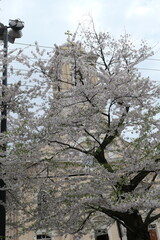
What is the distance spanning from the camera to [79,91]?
7.40 metres

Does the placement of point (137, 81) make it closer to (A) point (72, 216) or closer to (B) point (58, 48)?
(B) point (58, 48)

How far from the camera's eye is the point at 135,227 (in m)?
7.23

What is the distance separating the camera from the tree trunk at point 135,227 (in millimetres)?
7152

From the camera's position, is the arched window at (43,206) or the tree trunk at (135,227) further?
the arched window at (43,206)

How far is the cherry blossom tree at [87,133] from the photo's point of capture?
6945 mm

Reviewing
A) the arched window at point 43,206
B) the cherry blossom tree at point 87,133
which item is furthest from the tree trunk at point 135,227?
the arched window at point 43,206

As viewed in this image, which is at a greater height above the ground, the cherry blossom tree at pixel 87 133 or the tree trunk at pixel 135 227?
the cherry blossom tree at pixel 87 133

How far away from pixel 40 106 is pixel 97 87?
220 cm

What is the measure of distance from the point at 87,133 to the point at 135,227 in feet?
10.1

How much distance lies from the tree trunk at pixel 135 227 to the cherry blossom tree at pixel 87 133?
0.03 m

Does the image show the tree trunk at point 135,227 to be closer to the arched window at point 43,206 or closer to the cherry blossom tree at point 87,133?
the cherry blossom tree at point 87,133

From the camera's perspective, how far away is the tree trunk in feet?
23.5

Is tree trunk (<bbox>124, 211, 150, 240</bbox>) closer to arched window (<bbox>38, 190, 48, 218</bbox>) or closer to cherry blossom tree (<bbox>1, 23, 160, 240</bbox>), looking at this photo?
cherry blossom tree (<bbox>1, 23, 160, 240</bbox>)

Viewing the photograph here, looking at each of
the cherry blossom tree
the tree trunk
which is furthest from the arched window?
the tree trunk
